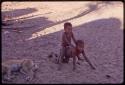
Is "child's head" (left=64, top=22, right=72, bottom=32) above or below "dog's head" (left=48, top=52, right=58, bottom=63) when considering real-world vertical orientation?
above

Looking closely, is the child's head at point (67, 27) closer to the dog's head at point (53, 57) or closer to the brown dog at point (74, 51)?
the brown dog at point (74, 51)

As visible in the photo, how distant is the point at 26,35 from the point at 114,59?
8.94 feet

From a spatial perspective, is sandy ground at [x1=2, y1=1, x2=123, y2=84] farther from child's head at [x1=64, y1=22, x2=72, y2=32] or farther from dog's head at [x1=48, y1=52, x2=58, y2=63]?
child's head at [x1=64, y1=22, x2=72, y2=32]

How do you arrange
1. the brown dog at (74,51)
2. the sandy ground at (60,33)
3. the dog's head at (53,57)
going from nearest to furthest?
the sandy ground at (60,33), the brown dog at (74,51), the dog's head at (53,57)

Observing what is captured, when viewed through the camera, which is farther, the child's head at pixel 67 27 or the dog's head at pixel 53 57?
the dog's head at pixel 53 57

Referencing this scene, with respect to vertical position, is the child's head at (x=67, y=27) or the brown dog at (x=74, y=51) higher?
the child's head at (x=67, y=27)

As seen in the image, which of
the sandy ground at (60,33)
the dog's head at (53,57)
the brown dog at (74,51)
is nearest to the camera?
the sandy ground at (60,33)

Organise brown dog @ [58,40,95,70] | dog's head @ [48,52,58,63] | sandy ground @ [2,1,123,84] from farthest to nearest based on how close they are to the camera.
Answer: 1. dog's head @ [48,52,58,63]
2. brown dog @ [58,40,95,70]
3. sandy ground @ [2,1,123,84]

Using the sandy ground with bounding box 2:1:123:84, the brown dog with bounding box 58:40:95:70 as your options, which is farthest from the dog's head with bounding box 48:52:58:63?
the brown dog with bounding box 58:40:95:70

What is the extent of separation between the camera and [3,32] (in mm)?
9695

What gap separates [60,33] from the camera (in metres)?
9.73

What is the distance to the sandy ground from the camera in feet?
22.1

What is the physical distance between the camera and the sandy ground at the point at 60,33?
6734 millimetres

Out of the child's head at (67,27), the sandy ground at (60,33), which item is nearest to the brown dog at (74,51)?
the sandy ground at (60,33)
